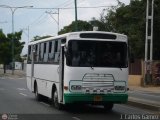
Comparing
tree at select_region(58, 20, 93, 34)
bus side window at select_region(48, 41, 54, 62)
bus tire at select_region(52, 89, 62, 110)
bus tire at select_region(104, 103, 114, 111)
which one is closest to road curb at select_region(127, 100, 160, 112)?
bus tire at select_region(104, 103, 114, 111)

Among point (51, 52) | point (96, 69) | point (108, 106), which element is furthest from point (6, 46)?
point (96, 69)

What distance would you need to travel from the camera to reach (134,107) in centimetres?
A: 2159

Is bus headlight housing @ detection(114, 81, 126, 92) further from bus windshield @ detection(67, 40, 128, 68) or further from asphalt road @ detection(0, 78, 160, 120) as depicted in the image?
asphalt road @ detection(0, 78, 160, 120)

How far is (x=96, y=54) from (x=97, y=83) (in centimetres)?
113

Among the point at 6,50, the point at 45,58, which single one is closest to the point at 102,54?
the point at 45,58

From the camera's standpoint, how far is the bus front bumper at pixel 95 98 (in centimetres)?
1839

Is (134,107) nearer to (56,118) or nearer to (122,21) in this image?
(56,118)

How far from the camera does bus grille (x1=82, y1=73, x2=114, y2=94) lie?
18.5 meters

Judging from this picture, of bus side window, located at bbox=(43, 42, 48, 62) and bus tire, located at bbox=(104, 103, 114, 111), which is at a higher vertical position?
bus side window, located at bbox=(43, 42, 48, 62)

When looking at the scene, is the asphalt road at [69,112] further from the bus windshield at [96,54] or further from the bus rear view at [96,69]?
the bus windshield at [96,54]

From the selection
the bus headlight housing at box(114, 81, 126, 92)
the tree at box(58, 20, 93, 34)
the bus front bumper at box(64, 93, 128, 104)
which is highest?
the tree at box(58, 20, 93, 34)

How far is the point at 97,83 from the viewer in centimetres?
1864

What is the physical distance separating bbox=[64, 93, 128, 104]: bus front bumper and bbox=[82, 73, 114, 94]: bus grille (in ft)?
0.59

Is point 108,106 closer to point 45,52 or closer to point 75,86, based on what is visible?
point 75,86
